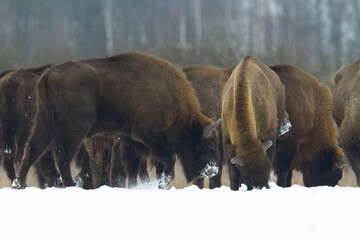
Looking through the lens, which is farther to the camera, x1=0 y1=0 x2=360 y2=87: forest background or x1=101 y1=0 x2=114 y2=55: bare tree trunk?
x1=101 y1=0 x2=114 y2=55: bare tree trunk

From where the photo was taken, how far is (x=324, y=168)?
1288cm

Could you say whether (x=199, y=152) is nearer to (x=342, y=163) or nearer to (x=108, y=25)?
(x=342, y=163)

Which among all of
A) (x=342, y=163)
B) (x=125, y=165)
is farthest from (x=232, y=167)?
(x=342, y=163)

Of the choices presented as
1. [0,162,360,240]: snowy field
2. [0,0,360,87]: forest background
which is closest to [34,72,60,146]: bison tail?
[0,162,360,240]: snowy field

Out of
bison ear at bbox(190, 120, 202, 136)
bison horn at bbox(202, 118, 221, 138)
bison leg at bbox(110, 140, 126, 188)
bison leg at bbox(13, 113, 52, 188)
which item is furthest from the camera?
bison leg at bbox(110, 140, 126, 188)

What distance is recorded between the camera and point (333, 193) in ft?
23.5

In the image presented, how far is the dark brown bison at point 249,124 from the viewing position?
9.62 meters

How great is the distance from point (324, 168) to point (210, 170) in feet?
7.39

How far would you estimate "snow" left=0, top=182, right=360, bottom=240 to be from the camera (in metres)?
5.86

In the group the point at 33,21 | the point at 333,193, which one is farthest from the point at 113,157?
A: the point at 33,21

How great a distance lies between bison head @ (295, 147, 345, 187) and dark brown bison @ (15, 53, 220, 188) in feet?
6.57

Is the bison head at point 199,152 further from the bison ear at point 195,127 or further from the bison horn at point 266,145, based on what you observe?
the bison horn at point 266,145

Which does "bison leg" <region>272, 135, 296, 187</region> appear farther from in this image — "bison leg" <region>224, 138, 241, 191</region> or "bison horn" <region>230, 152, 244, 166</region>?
"bison horn" <region>230, 152, 244, 166</region>

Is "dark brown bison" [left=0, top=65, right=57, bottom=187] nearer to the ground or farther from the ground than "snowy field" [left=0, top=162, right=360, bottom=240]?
nearer to the ground
